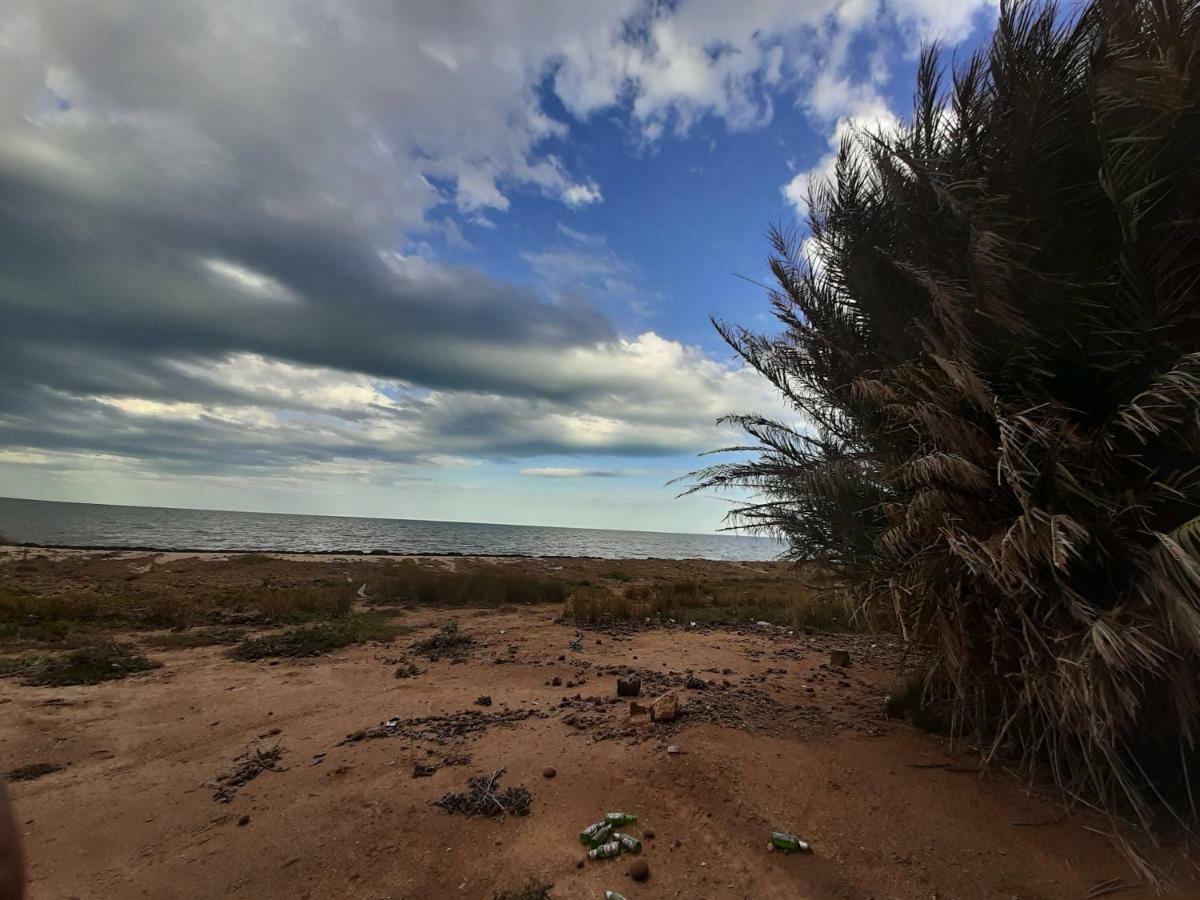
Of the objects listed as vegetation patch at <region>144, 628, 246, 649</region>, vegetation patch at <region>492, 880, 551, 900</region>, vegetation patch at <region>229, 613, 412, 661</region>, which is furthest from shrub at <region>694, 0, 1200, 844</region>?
vegetation patch at <region>144, 628, 246, 649</region>

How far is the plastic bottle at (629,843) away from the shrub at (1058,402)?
2496mm

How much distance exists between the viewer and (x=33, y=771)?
513cm

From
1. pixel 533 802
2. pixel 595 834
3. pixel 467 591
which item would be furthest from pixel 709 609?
pixel 595 834

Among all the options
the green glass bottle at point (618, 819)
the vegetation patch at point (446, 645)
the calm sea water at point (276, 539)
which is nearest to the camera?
the green glass bottle at point (618, 819)

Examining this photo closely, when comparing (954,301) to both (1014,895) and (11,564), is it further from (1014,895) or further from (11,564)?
(11,564)

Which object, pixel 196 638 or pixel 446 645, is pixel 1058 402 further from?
pixel 196 638

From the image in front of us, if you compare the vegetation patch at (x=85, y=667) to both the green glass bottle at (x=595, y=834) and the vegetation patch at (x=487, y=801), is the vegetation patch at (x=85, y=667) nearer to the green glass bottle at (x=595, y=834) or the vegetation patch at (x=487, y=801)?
the vegetation patch at (x=487, y=801)

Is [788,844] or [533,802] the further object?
[533,802]

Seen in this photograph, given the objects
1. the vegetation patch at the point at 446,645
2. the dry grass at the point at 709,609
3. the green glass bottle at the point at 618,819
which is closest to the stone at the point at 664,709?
the green glass bottle at the point at 618,819

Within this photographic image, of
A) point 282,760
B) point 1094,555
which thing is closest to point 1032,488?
point 1094,555

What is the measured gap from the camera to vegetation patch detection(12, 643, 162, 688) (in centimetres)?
→ 770

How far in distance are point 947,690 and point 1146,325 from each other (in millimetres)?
3313

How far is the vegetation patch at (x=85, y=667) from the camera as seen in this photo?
7695 mm

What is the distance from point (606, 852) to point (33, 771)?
5.54m
